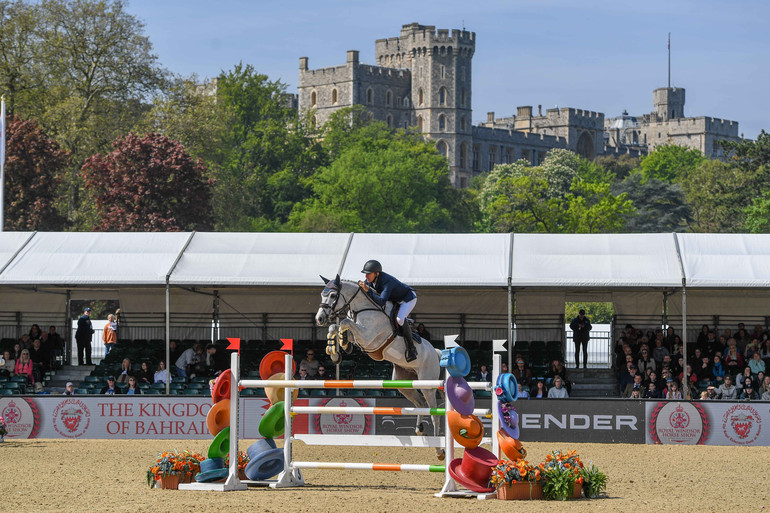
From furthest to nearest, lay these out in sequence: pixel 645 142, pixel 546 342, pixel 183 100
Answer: pixel 645 142 < pixel 183 100 < pixel 546 342

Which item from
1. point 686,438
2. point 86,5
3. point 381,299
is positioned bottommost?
point 686,438

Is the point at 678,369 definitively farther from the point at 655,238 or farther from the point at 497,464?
the point at 497,464

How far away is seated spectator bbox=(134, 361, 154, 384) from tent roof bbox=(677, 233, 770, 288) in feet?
33.0

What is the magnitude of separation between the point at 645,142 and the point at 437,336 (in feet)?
478

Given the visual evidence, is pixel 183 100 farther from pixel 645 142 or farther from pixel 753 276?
pixel 645 142

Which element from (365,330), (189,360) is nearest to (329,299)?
(365,330)

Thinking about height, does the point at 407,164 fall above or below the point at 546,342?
above

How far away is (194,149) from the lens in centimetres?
4981

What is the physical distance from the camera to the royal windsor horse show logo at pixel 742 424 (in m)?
18.0

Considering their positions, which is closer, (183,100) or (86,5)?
(86,5)

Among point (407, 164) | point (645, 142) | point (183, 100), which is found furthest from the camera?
point (645, 142)

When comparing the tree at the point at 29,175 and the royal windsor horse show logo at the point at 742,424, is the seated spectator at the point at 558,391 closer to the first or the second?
the royal windsor horse show logo at the point at 742,424

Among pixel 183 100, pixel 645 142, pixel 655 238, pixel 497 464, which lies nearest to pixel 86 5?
pixel 183 100

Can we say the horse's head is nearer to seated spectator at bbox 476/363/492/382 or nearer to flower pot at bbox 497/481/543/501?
flower pot at bbox 497/481/543/501
